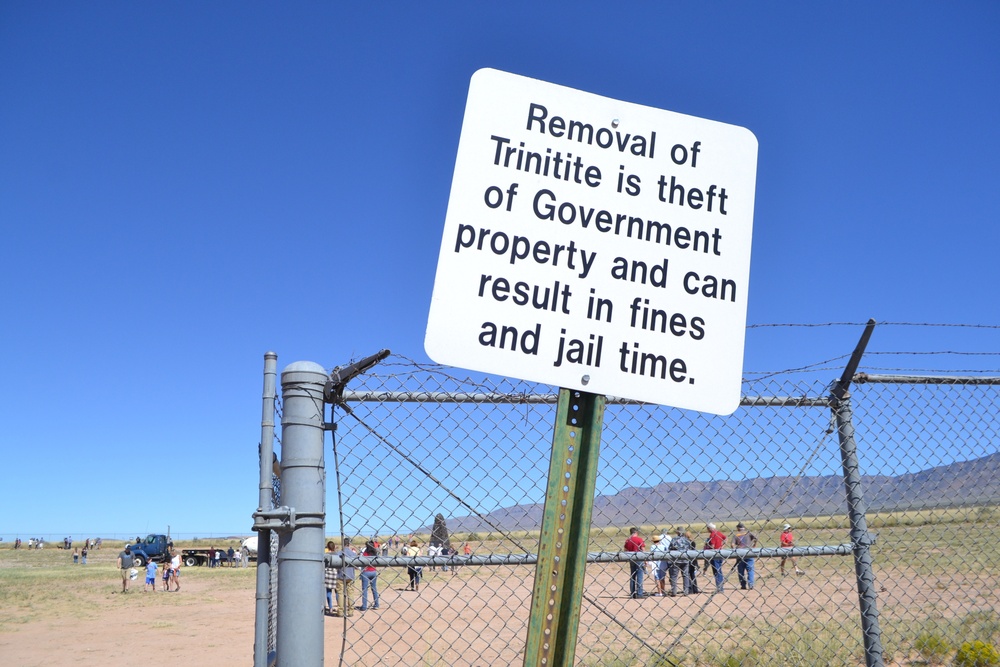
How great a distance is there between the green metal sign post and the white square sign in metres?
0.09

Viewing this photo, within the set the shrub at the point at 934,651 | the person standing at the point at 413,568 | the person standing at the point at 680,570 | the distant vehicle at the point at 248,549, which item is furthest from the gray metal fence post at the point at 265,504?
the distant vehicle at the point at 248,549

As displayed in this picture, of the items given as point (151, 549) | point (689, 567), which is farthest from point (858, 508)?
point (151, 549)

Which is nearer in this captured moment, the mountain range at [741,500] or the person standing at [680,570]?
the mountain range at [741,500]

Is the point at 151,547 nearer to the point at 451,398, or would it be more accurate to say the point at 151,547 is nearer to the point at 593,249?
the point at 451,398

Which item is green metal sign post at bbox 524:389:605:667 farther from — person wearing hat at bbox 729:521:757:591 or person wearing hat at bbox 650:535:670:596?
person wearing hat at bbox 729:521:757:591

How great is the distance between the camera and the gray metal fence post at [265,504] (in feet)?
10.0

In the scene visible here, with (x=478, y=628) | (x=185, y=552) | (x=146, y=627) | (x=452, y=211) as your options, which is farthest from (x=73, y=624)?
(x=185, y=552)

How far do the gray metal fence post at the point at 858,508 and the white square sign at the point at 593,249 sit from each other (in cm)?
185

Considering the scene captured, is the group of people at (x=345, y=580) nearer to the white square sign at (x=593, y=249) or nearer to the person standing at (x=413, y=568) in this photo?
the person standing at (x=413, y=568)

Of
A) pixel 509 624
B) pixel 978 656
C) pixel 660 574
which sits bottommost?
pixel 509 624

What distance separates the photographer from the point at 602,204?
198cm

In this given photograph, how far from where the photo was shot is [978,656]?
19.7 ft

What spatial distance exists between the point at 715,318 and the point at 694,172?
39 centimetres

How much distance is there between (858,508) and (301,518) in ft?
7.81
